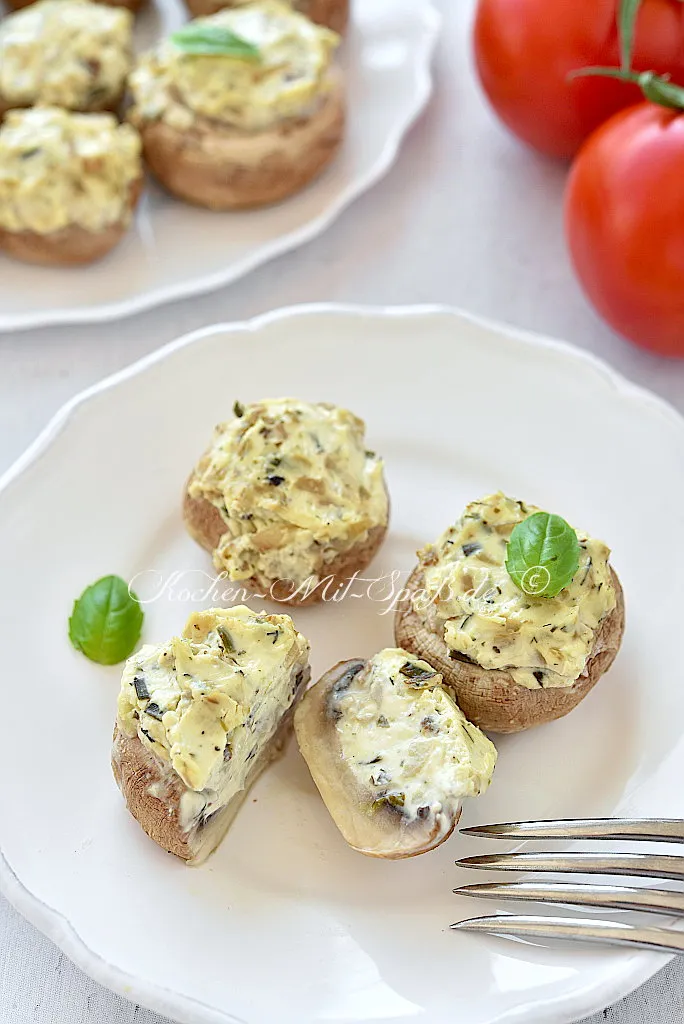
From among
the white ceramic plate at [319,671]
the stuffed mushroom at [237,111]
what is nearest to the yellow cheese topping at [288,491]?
the white ceramic plate at [319,671]

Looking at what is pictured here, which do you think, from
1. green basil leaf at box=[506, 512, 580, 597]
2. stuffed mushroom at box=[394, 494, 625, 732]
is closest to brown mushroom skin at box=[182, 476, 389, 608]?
stuffed mushroom at box=[394, 494, 625, 732]

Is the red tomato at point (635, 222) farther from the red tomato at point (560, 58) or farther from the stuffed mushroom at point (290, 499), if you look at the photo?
the stuffed mushroom at point (290, 499)

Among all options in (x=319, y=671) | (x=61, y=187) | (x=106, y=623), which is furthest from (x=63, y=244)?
(x=319, y=671)

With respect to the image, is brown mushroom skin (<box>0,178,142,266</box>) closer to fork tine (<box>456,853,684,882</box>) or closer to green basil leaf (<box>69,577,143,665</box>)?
green basil leaf (<box>69,577,143,665</box>)

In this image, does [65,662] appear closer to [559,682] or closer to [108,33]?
[559,682]

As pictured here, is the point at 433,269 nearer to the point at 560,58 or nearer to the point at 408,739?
the point at 560,58

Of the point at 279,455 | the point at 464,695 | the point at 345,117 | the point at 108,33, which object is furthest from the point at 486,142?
the point at 464,695
